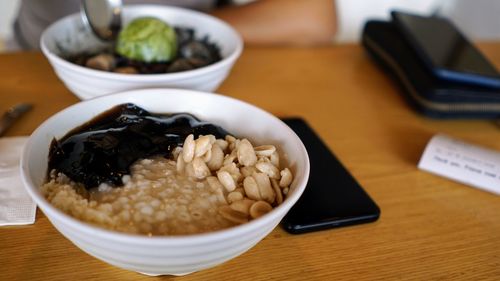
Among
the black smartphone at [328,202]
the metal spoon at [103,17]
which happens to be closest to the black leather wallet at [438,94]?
the black smartphone at [328,202]

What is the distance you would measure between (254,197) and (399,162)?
394mm

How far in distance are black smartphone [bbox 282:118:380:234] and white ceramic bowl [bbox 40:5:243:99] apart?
240 millimetres

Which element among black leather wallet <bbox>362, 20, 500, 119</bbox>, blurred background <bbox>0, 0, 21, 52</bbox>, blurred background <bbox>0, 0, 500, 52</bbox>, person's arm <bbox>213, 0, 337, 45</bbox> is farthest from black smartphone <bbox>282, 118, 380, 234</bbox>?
blurred background <bbox>0, 0, 21, 52</bbox>

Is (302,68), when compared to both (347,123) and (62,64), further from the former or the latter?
(62,64)

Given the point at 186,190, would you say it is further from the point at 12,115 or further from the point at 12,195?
the point at 12,115

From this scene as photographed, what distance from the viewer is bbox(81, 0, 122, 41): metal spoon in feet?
3.29

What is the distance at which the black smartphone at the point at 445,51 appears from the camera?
1.01m

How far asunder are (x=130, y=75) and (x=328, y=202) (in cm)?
39

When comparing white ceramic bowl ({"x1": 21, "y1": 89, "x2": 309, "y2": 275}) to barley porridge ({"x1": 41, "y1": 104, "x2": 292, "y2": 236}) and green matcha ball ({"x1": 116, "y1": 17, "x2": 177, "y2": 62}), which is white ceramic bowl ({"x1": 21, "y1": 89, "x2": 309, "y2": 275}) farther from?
green matcha ball ({"x1": 116, "y1": 17, "x2": 177, "y2": 62})

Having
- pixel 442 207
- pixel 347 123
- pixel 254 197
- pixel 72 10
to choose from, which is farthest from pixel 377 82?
pixel 72 10

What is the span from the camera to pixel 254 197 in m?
0.61

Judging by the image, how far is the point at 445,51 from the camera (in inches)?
43.0

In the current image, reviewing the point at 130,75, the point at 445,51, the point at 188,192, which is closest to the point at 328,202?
the point at 188,192

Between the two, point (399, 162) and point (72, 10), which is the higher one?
point (399, 162)
